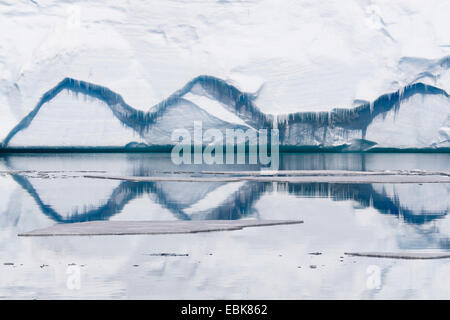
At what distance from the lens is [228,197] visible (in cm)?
941

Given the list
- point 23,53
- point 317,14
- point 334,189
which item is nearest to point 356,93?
point 317,14

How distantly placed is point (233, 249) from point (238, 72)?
17.8 metres

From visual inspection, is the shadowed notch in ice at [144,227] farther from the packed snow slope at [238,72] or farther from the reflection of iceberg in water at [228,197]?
the packed snow slope at [238,72]

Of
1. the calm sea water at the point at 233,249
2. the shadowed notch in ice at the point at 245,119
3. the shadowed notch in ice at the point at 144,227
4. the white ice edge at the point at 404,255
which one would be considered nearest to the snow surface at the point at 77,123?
the shadowed notch in ice at the point at 245,119

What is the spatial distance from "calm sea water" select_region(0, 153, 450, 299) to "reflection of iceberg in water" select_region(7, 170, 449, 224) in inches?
0.8

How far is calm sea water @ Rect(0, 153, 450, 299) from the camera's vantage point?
391 centimetres

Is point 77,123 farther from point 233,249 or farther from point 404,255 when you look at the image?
point 404,255

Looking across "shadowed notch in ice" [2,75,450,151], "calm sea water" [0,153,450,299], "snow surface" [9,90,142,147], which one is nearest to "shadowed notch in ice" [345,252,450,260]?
"calm sea water" [0,153,450,299]

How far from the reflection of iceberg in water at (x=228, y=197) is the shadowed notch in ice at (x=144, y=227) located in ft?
1.68

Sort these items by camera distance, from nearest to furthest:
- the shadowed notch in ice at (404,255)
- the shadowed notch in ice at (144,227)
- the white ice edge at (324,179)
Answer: the shadowed notch in ice at (404,255) → the shadowed notch in ice at (144,227) → the white ice edge at (324,179)

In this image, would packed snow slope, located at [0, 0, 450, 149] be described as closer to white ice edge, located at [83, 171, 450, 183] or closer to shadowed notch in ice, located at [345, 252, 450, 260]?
white ice edge, located at [83, 171, 450, 183]

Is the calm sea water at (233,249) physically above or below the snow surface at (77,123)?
below

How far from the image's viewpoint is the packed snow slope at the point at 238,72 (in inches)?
878

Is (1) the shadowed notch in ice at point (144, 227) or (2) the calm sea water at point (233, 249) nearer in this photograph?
(2) the calm sea water at point (233, 249)
